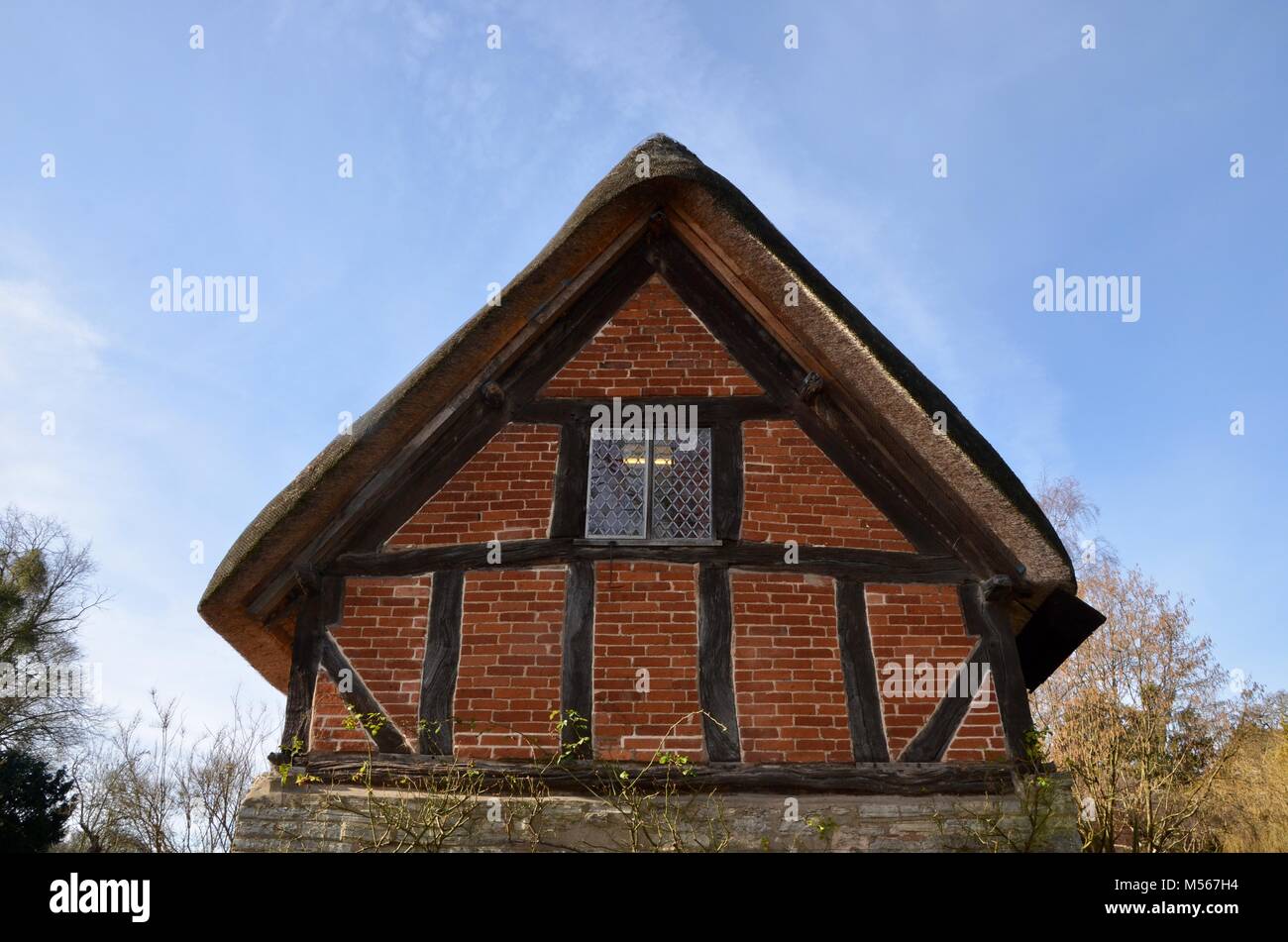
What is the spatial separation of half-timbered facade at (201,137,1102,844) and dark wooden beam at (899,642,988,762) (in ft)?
0.04

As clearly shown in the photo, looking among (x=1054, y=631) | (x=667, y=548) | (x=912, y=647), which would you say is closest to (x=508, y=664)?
(x=667, y=548)

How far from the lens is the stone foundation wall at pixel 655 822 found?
4.55 m

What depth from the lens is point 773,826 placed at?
4621mm

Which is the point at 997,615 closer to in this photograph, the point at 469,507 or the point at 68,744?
the point at 469,507

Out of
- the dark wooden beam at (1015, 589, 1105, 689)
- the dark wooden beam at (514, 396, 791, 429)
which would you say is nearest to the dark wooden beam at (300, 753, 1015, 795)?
the dark wooden beam at (1015, 589, 1105, 689)

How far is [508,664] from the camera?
5.05 meters

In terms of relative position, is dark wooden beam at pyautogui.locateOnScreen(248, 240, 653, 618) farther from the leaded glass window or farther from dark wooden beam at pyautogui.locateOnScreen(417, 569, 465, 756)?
the leaded glass window

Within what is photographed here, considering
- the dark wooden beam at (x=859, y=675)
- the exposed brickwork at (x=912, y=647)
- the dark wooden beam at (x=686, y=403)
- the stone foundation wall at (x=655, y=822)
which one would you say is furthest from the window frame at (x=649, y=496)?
the stone foundation wall at (x=655, y=822)

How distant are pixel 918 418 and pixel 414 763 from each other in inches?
128

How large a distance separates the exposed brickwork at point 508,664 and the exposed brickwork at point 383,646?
252 mm

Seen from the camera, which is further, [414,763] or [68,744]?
[68,744]

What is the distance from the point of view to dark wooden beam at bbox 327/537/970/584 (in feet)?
17.4
